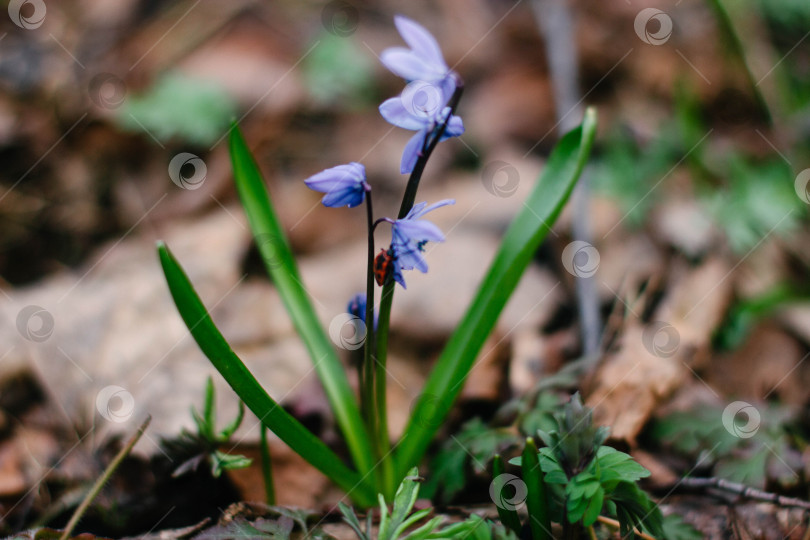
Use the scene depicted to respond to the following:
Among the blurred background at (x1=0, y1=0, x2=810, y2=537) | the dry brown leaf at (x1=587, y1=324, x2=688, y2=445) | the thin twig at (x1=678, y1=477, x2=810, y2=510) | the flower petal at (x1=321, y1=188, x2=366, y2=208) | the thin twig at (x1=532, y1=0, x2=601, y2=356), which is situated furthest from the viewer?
the thin twig at (x1=532, y1=0, x2=601, y2=356)

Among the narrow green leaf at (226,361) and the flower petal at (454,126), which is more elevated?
the flower petal at (454,126)

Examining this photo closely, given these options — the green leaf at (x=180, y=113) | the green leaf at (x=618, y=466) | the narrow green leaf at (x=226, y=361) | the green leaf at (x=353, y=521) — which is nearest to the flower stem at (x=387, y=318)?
the narrow green leaf at (x=226, y=361)

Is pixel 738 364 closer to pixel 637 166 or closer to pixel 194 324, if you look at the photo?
pixel 637 166

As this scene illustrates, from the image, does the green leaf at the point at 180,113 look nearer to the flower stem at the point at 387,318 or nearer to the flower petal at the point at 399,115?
the flower stem at the point at 387,318

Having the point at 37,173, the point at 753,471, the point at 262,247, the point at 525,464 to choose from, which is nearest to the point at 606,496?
the point at 525,464

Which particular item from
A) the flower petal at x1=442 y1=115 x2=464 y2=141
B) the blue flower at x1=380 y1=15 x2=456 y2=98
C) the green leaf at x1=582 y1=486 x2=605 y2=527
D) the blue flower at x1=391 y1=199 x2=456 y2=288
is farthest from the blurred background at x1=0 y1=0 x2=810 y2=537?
the blue flower at x1=380 y1=15 x2=456 y2=98

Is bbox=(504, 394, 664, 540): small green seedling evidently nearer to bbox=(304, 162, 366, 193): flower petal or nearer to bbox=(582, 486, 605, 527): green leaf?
bbox=(582, 486, 605, 527): green leaf
